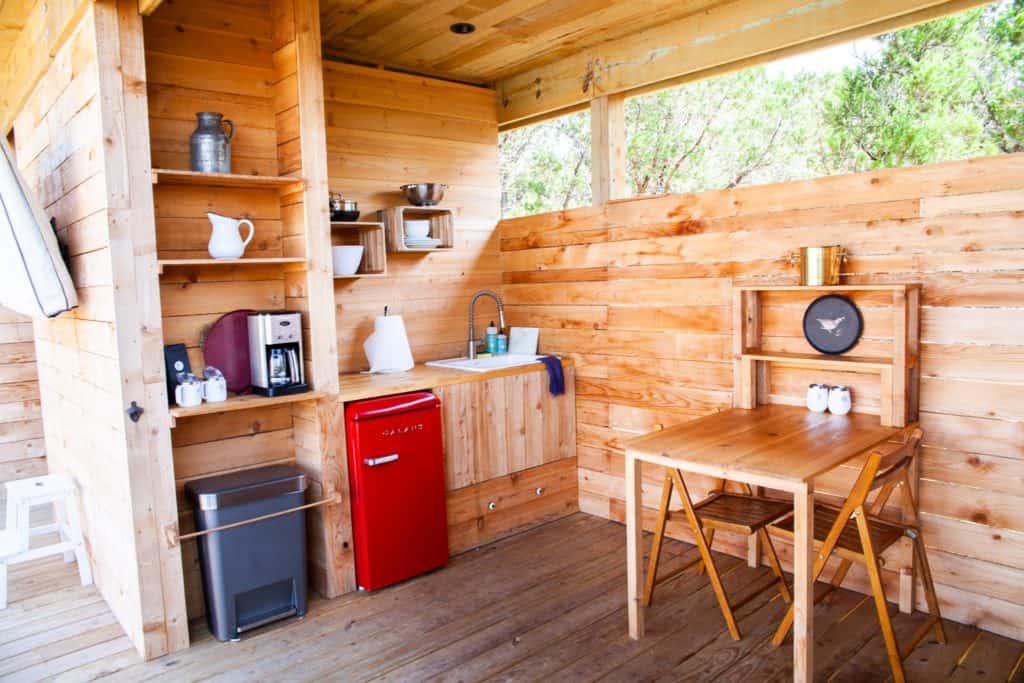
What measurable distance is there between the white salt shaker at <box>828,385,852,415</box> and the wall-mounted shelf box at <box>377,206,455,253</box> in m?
2.02

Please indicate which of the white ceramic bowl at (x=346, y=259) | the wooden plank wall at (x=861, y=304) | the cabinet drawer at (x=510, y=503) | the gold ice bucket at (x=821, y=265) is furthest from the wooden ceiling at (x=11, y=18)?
the gold ice bucket at (x=821, y=265)

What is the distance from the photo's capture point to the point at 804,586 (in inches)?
83.2

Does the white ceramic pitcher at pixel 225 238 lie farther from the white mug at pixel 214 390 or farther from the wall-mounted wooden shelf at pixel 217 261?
the white mug at pixel 214 390

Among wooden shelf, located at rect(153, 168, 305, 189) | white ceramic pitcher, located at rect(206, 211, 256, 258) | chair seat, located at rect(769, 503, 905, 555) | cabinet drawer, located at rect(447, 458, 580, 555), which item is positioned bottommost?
cabinet drawer, located at rect(447, 458, 580, 555)

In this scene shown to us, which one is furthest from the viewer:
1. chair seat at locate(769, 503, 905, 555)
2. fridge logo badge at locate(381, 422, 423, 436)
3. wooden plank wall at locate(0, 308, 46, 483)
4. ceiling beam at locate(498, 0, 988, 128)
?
wooden plank wall at locate(0, 308, 46, 483)

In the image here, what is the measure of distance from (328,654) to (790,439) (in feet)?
5.91

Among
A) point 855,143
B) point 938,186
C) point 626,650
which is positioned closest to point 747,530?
point 626,650

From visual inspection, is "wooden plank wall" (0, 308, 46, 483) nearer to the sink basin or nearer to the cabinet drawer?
the sink basin

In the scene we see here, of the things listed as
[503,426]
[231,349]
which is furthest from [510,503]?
[231,349]

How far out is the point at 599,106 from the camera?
3.85 meters

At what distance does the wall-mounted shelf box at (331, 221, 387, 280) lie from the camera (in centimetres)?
349

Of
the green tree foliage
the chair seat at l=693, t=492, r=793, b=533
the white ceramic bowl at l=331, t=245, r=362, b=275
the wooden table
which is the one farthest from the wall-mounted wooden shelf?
the green tree foliage

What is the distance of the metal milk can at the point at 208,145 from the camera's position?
2715 millimetres

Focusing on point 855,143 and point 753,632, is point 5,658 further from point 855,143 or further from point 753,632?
point 855,143
